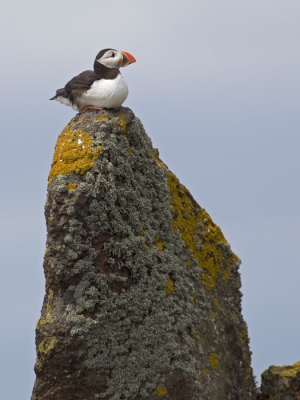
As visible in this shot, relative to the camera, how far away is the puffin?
9078 millimetres

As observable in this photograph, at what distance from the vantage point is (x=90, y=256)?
27.6ft

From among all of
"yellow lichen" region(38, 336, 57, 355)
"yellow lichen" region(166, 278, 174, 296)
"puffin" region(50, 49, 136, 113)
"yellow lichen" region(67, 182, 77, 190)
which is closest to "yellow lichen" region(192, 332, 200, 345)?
"yellow lichen" region(166, 278, 174, 296)

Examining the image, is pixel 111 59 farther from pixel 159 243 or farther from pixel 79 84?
pixel 159 243

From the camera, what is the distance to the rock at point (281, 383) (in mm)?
9500

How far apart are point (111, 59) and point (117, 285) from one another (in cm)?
281

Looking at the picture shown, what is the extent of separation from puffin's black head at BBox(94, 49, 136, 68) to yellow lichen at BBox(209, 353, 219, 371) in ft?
12.1

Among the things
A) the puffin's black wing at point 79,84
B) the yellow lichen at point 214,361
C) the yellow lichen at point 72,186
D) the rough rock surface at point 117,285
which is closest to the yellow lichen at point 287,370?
the rough rock surface at point 117,285

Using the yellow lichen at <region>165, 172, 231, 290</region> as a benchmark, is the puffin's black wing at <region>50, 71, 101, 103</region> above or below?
above

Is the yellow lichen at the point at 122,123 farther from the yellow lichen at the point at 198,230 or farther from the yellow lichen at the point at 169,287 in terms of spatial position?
the yellow lichen at the point at 169,287

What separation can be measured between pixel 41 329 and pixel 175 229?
204cm

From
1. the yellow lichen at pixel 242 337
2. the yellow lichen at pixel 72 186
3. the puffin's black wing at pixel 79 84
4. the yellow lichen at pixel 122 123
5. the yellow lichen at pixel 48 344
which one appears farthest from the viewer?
the yellow lichen at pixel 242 337

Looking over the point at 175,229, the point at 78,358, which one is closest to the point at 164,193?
the point at 175,229

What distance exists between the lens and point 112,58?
944cm

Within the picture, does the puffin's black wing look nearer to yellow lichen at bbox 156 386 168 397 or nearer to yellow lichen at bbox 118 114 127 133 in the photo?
yellow lichen at bbox 118 114 127 133
